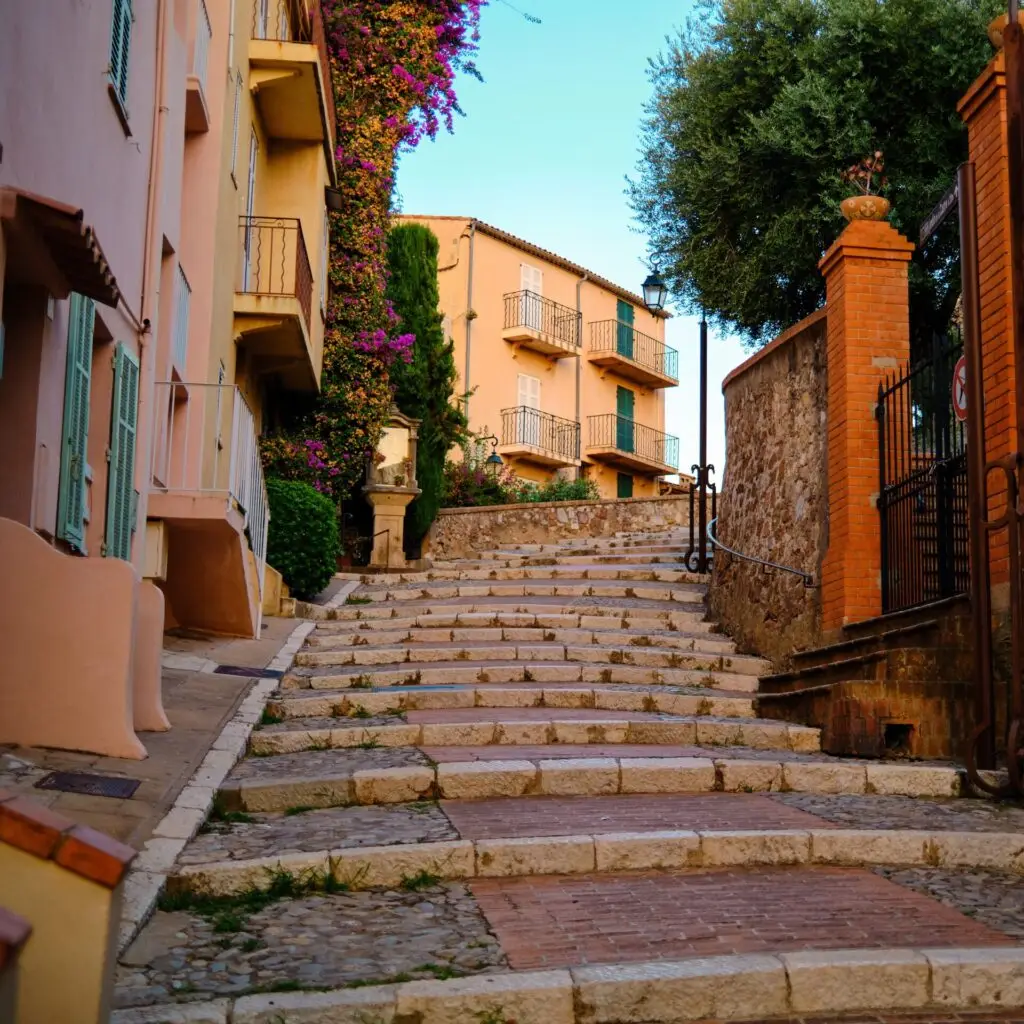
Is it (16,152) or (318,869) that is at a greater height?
(16,152)

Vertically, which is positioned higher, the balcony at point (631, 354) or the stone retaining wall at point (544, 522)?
the balcony at point (631, 354)

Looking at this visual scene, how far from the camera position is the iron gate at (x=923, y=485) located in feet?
29.5

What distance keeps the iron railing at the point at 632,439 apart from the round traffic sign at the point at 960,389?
31.5m

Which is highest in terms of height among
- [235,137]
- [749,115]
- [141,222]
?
[749,115]

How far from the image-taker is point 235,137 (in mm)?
15945

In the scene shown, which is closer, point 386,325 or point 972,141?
point 972,141

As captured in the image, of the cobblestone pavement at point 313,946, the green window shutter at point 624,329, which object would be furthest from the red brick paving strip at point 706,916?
the green window shutter at point 624,329

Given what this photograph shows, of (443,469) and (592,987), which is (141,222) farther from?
(443,469)

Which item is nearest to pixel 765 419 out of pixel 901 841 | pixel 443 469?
pixel 901 841

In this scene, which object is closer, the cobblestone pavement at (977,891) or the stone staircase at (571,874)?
the stone staircase at (571,874)

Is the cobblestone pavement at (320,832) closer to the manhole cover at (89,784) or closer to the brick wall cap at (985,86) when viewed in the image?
the manhole cover at (89,784)

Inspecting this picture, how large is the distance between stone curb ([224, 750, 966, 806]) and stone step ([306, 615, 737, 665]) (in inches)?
182

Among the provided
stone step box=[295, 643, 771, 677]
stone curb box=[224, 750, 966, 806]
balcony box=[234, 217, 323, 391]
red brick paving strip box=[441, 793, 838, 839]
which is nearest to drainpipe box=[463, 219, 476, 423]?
balcony box=[234, 217, 323, 391]

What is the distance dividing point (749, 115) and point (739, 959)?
1691 cm
